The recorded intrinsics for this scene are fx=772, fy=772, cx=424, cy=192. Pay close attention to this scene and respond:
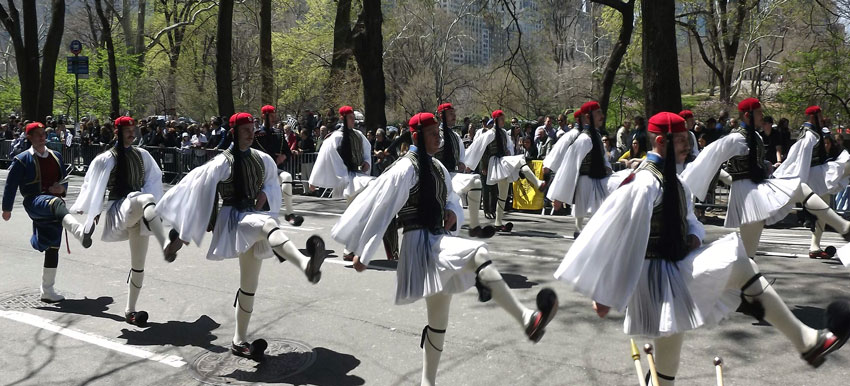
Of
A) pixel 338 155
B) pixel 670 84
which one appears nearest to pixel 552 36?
pixel 670 84

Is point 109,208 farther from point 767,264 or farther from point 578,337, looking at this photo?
point 767,264

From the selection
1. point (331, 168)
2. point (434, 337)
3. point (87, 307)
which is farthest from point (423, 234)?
point (331, 168)

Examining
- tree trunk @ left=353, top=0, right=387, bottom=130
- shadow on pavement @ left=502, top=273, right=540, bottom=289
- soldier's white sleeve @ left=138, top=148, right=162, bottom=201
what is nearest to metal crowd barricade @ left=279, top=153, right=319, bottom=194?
tree trunk @ left=353, top=0, right=387, bottom=130

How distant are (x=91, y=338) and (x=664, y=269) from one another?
5440 mm

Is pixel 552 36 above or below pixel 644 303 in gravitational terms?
above

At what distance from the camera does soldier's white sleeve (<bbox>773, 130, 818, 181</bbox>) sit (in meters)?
10.2

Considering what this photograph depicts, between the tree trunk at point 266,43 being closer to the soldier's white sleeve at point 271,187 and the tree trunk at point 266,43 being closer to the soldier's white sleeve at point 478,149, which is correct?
the soldier's white sleeve at point 478,149

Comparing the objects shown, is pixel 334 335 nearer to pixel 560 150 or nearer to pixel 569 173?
pixel 569 173

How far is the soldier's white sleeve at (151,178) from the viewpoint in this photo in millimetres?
8227

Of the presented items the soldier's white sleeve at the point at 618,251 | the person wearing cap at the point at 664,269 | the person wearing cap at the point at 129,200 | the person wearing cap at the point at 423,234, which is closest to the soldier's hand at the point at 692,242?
the person wearing cap at the point at 664,269

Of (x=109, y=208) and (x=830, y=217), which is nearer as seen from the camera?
(x=830, y=217)

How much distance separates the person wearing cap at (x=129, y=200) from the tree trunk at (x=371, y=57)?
11482 millimetres

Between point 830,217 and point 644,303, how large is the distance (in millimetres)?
3568

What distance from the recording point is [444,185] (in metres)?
5.67
